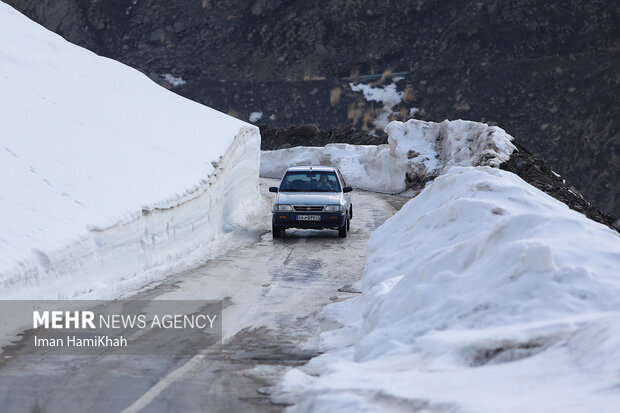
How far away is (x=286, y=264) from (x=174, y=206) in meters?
2.58

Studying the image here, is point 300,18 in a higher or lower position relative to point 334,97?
higher

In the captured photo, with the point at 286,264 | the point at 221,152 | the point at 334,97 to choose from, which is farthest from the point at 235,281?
the point at 334,97

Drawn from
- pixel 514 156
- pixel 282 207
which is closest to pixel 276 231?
pixel 282 207

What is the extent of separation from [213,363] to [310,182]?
41.5 feet

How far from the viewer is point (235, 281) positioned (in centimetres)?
1390

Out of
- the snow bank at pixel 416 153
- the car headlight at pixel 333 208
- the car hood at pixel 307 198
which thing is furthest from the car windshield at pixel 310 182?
the snow bank at pixel 416 153

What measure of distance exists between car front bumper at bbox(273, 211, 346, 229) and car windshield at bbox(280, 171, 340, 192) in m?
1.06

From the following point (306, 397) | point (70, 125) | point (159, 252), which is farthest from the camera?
point (70, 125)

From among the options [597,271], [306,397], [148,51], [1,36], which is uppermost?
[148,51]

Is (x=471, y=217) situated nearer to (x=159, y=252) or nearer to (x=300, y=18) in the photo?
(x=159, y=252)

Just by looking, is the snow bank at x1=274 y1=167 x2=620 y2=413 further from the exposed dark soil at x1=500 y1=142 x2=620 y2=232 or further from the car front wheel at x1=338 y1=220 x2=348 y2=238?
the exposed dark soil at x1=500 y1=142 x2=620 y2=232

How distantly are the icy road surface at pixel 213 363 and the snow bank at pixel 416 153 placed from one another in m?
15.6

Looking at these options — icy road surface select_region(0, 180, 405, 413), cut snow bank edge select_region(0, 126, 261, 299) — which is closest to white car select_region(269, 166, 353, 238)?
cut snow bank edge select_region(0, 126, 261, 299)

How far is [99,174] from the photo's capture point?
16.2 metres
